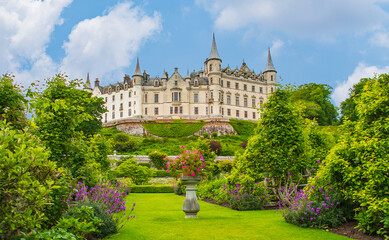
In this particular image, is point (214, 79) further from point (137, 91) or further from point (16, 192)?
point (16, 192)

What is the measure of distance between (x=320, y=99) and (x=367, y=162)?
63.2 metres

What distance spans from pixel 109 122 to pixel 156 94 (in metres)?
11.6

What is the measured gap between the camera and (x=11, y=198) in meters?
4.50

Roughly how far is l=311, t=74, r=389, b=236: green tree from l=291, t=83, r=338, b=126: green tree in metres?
59.0

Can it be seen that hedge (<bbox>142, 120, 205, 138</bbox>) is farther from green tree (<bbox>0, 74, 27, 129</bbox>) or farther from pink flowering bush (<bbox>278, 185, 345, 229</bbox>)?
green tree (<bbox>0, 74, 27, 129</bbox>)

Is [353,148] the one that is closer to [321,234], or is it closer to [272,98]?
[321,234]

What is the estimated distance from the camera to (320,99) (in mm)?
66375

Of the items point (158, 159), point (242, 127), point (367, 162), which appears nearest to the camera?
point (367, 162)

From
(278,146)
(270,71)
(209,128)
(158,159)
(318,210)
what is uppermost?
(270,71)

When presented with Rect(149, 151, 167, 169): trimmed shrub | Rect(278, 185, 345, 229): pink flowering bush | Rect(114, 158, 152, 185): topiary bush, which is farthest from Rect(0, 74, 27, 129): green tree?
Rect(149, 151, 167, 169): trimmed shrub

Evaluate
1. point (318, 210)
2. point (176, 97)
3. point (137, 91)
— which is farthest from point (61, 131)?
point (137, 91)

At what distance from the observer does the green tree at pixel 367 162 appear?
672 cm

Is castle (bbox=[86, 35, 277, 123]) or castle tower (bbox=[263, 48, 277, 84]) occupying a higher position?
castle tower (bbox=[263, 48, 277, 84])

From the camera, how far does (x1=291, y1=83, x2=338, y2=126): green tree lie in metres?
66.3
